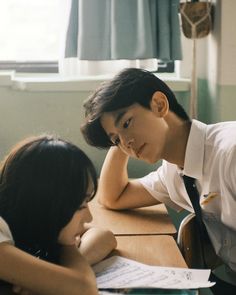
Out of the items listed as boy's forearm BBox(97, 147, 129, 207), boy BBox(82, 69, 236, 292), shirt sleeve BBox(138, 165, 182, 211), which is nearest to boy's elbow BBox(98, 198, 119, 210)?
boy's forearm BBox(97, 147, 129, 207)

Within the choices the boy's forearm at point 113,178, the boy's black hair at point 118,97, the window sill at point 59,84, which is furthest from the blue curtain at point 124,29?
the boy's black hair at point 118,97

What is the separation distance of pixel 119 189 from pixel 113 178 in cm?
4

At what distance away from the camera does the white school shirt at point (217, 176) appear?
1.34m

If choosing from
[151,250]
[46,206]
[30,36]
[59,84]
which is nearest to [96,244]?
[151,250]

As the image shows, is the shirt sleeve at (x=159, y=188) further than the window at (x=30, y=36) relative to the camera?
No

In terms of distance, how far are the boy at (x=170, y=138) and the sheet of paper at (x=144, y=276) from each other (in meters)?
0.32

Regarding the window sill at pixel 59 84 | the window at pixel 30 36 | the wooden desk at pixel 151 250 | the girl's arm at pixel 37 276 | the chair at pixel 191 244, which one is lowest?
the chair at pixel 191 244

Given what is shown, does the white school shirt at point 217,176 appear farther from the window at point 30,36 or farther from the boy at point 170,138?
the window at point 30,36

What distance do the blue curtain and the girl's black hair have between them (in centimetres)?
110

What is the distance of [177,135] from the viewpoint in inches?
58.0

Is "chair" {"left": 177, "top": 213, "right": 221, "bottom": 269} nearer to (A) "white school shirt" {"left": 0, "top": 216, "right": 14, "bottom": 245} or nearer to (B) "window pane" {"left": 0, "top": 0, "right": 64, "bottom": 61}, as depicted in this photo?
A: (A) "white school shirt" {"left": 0, "top": 216, "right": 14, "bottom": 245}

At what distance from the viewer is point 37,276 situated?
95cm

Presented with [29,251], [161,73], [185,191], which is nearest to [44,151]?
[29,251]

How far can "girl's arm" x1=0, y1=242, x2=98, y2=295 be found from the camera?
949 millimetres
